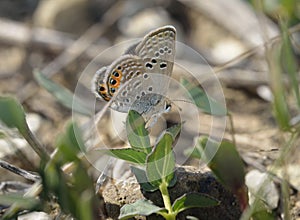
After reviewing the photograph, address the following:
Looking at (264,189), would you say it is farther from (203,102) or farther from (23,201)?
(23,201)

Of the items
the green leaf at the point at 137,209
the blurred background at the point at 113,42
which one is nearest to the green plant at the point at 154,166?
the green leaf at the point at 137,209

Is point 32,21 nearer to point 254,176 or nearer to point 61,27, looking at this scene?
point 61,27

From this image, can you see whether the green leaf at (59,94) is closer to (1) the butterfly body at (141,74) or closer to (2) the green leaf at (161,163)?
(1) the butterfly body at (141,74)

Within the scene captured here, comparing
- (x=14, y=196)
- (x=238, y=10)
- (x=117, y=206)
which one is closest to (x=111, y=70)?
(x=117, y=206)

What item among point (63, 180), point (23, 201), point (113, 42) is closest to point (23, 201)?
point (23, 201)

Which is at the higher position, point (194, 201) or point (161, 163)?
point (161, 163)
